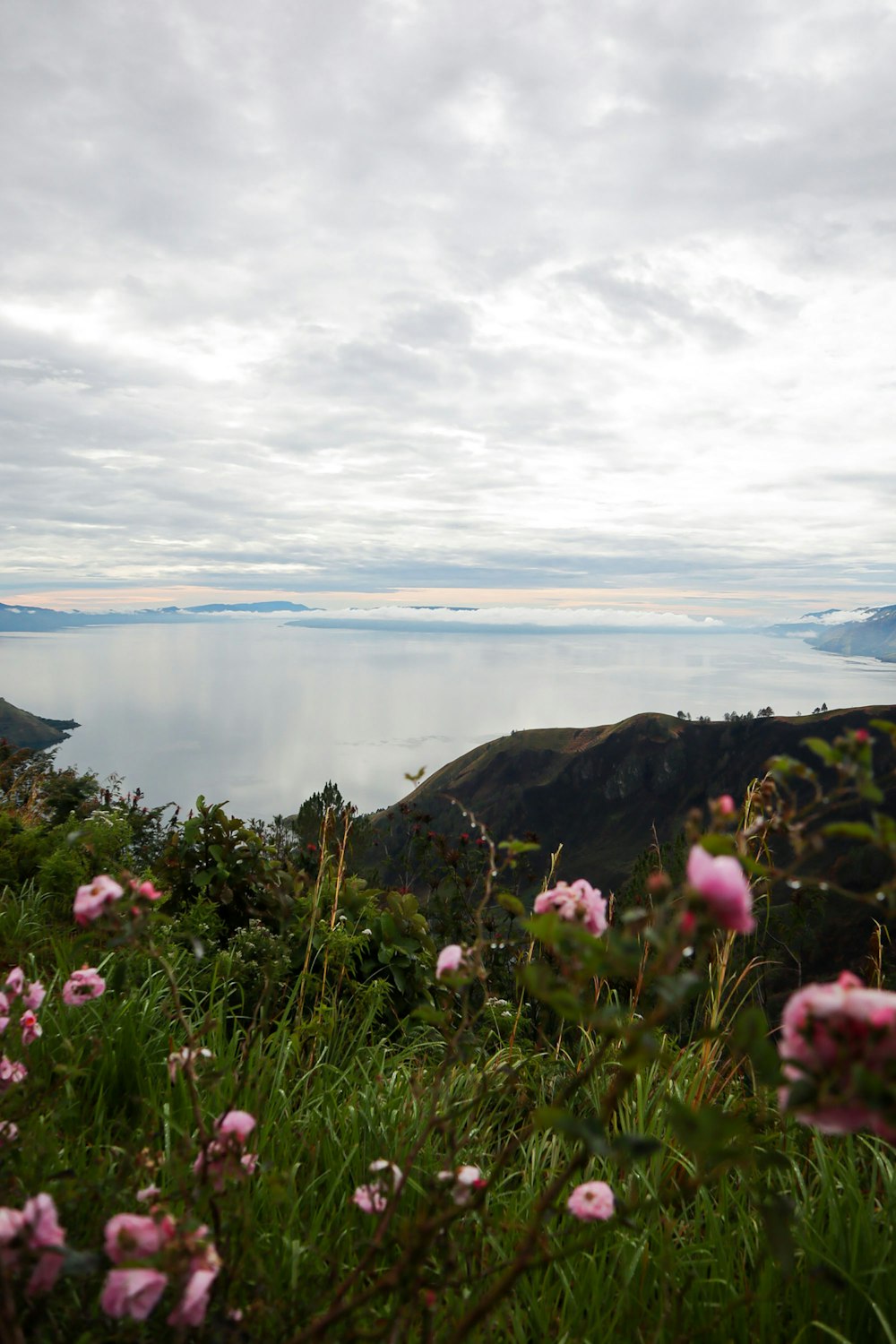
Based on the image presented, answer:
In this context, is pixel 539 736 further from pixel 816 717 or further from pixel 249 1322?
pixel 249 1322

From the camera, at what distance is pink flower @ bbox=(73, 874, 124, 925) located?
145cm

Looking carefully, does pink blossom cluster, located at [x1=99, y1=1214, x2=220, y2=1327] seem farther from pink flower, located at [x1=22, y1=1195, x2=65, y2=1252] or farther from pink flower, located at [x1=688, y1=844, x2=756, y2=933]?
pink flower, located at [x1=688, y1=844, x2=756, y2=933]

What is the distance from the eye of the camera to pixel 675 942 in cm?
98

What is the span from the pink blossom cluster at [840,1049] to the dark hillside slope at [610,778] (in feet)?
278

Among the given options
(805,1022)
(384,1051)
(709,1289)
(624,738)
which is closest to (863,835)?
(805,1022)

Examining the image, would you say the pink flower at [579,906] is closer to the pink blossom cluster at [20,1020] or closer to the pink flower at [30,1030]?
the pink blossom cluster at [20,1020]

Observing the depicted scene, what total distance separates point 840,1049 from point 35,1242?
43.5 inches

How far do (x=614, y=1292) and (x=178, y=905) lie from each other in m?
3.06

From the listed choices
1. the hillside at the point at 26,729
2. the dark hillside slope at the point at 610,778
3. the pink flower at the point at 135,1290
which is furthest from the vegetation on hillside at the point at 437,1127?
the hillside at the point at 26,729

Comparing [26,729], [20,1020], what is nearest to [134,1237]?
[20,1020]

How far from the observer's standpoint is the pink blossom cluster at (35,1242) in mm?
1037

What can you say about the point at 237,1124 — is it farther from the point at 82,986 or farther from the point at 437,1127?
the point at 82,986

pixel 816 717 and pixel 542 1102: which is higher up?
pixel 542 1102

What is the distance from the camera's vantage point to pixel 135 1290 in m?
1.01
